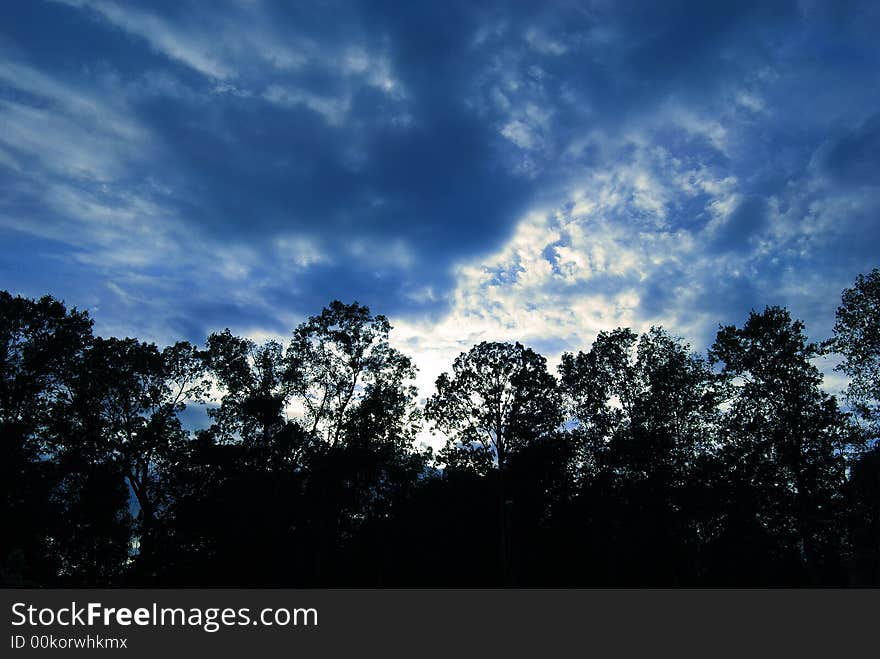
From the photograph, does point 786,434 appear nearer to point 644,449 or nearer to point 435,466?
point 644,449

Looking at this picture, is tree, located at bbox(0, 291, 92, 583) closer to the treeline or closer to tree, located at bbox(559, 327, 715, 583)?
the treeline

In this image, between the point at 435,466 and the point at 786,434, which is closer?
the point at 786,434

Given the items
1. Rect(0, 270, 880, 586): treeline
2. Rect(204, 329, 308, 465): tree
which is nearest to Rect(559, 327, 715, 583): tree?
Rect(0, 270, 880, 586): treeline

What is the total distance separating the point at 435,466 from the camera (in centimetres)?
3609

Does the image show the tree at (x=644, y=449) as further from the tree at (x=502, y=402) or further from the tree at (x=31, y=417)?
the tree at (x=31, y=417)

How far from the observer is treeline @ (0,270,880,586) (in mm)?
27859

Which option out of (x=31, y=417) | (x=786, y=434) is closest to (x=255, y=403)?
(x=31, y=417)

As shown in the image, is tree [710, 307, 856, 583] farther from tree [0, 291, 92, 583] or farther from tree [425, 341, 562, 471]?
tree [0, 291, 92, 583]

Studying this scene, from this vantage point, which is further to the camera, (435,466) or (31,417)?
(435,466)

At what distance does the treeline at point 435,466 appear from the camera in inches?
1097

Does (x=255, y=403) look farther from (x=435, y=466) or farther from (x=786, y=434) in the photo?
(x=786, y=434)

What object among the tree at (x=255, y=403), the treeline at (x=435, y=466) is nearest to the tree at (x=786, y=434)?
the treeline at (x=435, y=466)
